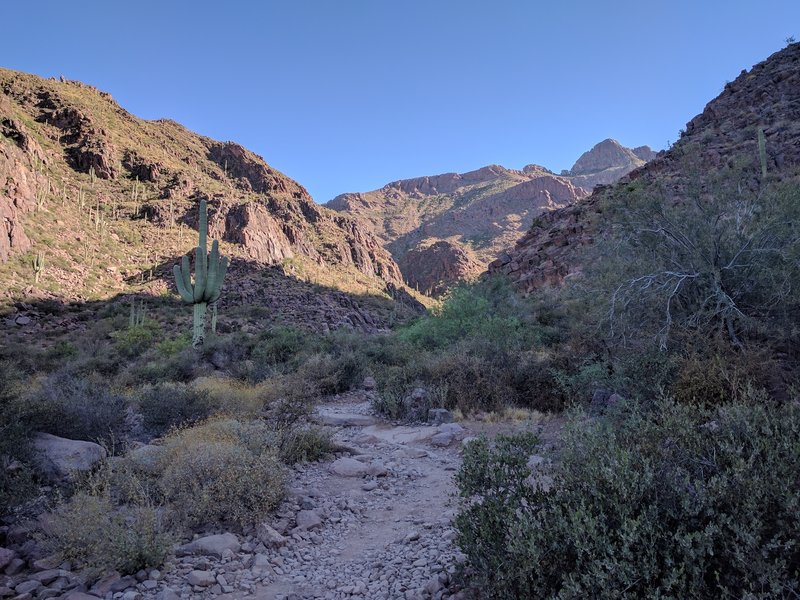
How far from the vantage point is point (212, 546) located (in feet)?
12.4

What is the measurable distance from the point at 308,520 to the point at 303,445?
6.56ft

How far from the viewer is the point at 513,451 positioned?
3.41 m

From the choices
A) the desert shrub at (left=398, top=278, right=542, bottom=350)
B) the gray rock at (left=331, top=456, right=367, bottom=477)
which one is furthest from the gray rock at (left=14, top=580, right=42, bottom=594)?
the desert shrub at (left=398, top=278, right=542, bottom=350)

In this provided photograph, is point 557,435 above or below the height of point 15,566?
below

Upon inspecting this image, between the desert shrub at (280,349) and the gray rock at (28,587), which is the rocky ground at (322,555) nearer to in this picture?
the gray rock at (28,587)

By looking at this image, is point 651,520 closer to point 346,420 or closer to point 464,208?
point 346,420

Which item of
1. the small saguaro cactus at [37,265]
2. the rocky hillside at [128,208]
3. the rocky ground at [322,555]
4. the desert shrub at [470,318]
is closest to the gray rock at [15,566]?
the rocky ground at [322,555]

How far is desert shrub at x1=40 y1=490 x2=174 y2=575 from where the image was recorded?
3.31m

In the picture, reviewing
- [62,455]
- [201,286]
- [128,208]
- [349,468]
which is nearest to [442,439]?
[349,468]

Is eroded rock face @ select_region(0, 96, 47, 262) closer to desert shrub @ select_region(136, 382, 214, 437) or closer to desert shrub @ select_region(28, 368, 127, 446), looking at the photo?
desert shrub @ select_region(136, 382, 214, 437)

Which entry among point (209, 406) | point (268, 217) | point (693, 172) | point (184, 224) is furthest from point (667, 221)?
point (268, 217)

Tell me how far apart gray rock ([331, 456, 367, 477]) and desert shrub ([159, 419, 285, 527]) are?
46.7 inches

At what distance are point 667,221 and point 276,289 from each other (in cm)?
3545

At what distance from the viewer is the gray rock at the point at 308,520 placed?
4.35 meters
